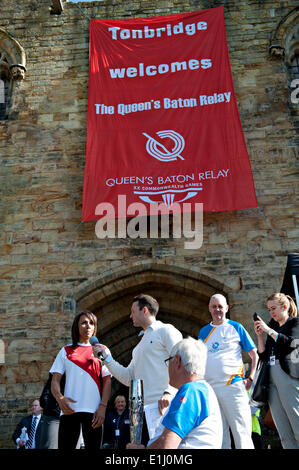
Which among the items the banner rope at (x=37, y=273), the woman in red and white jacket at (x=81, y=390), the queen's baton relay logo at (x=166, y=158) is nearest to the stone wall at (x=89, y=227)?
the banner rope at (x=37, y=273)

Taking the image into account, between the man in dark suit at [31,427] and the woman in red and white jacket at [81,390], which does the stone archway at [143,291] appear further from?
the woman in red and white jacket at [81,390]

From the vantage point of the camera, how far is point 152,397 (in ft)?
11.3

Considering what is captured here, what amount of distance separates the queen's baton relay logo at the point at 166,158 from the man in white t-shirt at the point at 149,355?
443 centimetres

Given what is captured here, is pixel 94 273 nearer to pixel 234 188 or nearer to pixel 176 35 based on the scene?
pixel 234 188

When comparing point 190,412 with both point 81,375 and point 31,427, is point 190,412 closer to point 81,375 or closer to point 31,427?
point 81,375

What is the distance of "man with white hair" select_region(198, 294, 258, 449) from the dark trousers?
0.93 metres

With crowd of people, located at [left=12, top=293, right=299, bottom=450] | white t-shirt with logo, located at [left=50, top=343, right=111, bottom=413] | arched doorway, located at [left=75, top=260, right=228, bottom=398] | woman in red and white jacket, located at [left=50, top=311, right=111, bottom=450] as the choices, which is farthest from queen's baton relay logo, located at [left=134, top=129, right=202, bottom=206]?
white t-shirt with logo, located at [left=50, top=343, right=111, bottom=413]

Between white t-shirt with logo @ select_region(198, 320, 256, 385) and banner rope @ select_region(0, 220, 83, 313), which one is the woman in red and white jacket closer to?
white t-shirt with logo @ select_region(198, 320, 256, 385)

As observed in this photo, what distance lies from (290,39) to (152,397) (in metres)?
8.10

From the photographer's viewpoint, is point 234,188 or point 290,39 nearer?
point 234,188

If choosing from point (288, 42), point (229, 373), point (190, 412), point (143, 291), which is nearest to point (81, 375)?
point (229, 373)

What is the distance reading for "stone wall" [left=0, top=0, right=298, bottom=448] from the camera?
8.00m
